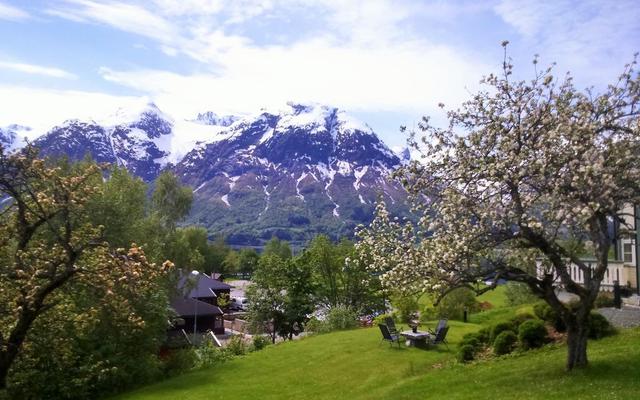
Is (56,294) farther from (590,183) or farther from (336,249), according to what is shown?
(336,249)

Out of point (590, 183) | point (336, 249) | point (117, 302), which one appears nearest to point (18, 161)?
point (117, 302)

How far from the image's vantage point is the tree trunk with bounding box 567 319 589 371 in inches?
653

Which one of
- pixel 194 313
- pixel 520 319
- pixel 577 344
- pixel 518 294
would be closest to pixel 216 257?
pixel 194 313

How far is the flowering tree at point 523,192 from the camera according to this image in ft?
50.5

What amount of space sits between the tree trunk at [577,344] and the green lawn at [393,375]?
1.29 ft

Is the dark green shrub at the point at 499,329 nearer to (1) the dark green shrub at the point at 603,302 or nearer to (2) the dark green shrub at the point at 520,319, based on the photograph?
(2) the dark green shrub at the point at 520,319

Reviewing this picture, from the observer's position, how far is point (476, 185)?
55.8ft

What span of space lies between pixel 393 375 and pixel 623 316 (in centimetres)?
1167

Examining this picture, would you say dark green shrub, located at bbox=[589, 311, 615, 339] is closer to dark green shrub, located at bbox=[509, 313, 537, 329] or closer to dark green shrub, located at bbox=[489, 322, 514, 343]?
dark green shrub, located at bbox=[509, 313, 537, 329]

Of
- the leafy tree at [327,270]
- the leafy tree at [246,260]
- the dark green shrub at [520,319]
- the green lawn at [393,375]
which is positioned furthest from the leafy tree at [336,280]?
the leafy tree at [246,260]

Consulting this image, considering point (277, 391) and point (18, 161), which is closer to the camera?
point (18, 161)

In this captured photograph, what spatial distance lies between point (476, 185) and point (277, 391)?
13.0 meters

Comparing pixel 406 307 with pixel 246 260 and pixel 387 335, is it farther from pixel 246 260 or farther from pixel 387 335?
pixel 246 260

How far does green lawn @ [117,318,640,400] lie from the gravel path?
206 cm
